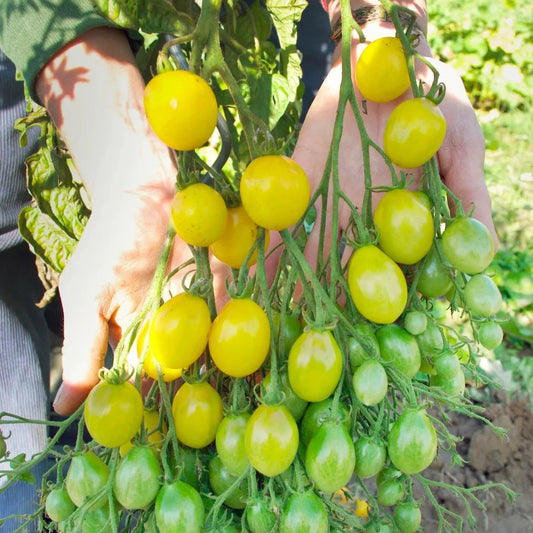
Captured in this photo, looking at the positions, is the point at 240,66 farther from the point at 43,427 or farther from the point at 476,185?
the point at 43,427

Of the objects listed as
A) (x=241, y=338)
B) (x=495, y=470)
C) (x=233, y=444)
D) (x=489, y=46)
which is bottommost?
(x=495, y=470)

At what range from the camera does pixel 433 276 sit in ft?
2.53

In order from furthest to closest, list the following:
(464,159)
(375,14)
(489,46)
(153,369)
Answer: (489,46) < (375,14) < (464,159) < (153,369)

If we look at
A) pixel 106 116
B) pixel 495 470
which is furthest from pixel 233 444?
pixel 495 470

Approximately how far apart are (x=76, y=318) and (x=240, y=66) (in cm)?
59

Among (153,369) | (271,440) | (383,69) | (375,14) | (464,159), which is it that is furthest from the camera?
(375,14)

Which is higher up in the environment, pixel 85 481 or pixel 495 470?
pixel 85 481

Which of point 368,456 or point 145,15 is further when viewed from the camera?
point 145,15

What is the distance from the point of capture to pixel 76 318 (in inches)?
36.8

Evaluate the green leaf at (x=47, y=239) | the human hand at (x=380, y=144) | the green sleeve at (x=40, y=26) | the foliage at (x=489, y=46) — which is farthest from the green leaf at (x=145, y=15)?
the foliage at (x=489, y=46)

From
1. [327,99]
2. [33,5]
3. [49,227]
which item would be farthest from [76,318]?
[327,99]

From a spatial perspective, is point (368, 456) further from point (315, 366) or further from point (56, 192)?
point (56, 192)

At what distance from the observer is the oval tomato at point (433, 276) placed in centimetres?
77

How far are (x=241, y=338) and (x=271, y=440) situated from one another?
0.38 ft
